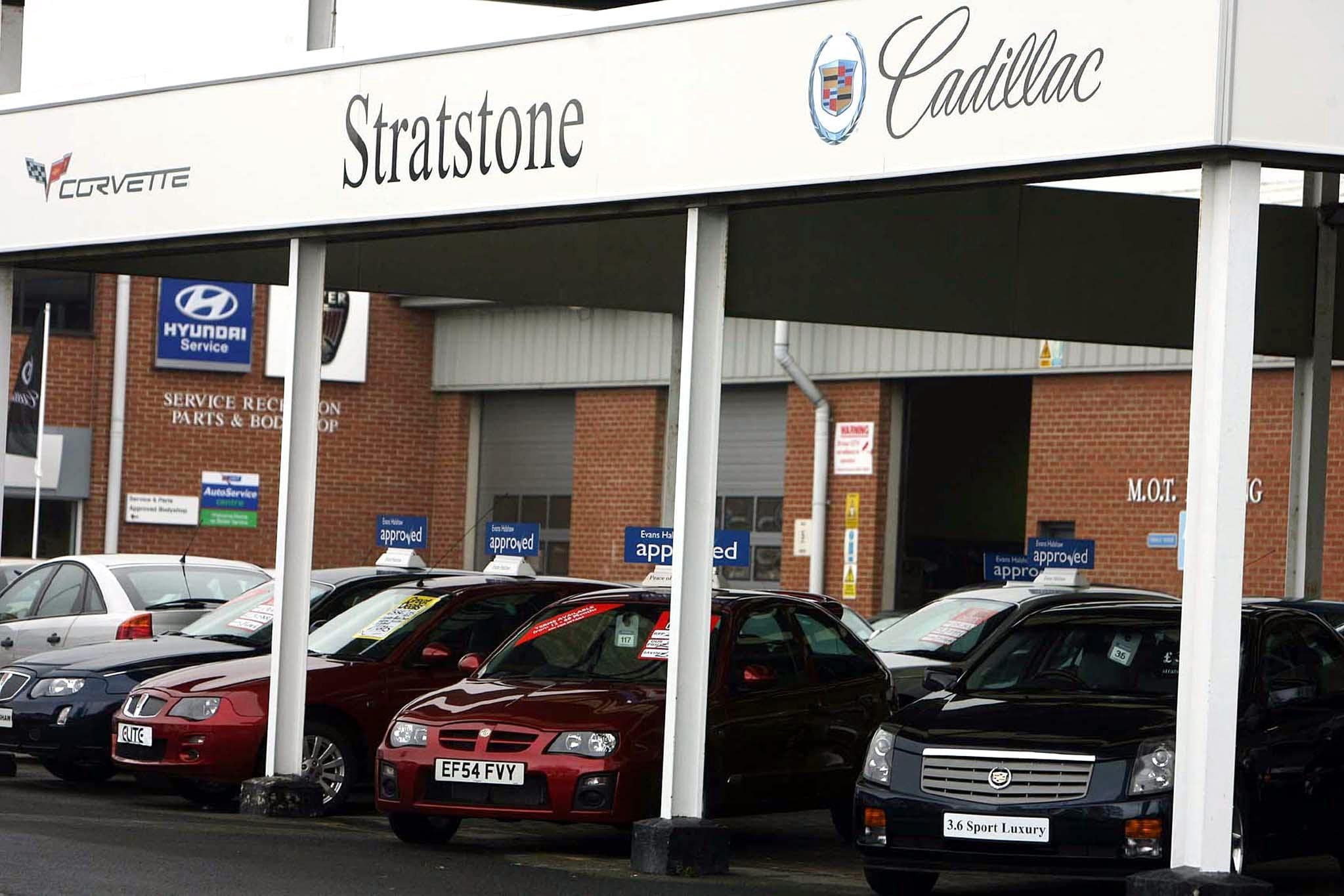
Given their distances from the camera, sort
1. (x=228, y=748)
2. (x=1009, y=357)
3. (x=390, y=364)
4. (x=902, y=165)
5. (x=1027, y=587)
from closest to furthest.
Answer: (x=902, y=165), (x=228, y=748), (x=1027, y=587), (x=1009, y=357), (x=390, y=364)

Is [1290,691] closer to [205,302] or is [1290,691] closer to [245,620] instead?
[245,620]

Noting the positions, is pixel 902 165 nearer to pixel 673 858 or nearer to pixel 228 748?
pixel 673 858

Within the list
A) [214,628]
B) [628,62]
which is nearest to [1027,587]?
[214,628]

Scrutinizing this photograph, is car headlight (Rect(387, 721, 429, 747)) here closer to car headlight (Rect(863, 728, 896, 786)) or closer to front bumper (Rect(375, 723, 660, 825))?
front bumper (Rect(375, 723, 660, 825))

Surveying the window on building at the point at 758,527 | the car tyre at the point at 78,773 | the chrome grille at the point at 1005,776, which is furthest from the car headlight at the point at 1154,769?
the window on building at the point at 758,527

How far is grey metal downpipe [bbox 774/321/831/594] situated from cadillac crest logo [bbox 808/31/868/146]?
62.5 ft

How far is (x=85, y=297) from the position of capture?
3256 cm

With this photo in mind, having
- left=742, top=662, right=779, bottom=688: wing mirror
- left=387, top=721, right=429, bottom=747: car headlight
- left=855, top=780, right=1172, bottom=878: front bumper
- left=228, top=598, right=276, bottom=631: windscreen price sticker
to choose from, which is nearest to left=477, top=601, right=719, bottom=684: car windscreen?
left=742, top=662, right=779, bottom=688: wing mirror

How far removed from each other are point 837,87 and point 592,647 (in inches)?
146

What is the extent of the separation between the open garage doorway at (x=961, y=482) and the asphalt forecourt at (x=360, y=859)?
16.9 meters

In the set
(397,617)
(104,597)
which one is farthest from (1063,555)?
(104,597)

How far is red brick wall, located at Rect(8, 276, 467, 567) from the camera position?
3262 cm

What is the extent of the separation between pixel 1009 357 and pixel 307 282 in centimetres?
1570

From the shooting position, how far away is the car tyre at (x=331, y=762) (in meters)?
13.3
